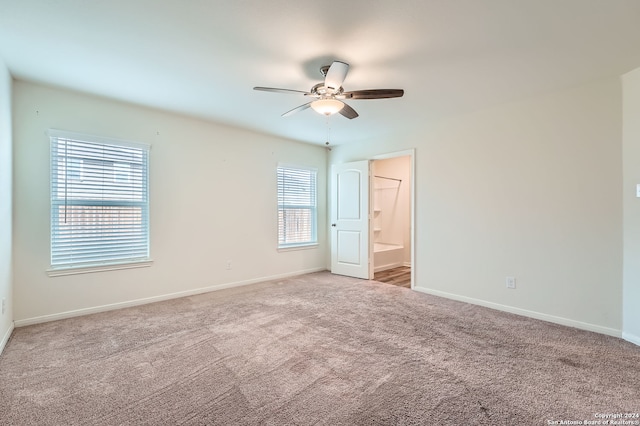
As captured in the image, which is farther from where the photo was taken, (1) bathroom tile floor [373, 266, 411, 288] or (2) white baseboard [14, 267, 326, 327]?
(1) bathroom tile floor [373, 266, 411, 288]

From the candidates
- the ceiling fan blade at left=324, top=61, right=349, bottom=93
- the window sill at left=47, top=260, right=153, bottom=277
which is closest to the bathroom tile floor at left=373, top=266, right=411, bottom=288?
the ceiling fan blade at left=324, top=61, right=349, bottom=93

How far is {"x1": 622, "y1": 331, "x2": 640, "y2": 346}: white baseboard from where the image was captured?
2514 mm

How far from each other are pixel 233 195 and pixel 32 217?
Answer: 221 cm

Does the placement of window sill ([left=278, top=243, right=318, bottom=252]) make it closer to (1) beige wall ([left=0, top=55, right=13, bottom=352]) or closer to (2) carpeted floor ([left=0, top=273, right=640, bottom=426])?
(2) carpeted floor ([left=0, top=273, right=640, bottom=426])

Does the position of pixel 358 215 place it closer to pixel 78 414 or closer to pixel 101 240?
pixel 101 240

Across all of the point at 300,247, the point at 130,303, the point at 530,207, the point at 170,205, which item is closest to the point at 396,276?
the point at 300,247

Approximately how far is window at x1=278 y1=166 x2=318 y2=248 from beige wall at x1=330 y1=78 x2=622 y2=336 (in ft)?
6.71

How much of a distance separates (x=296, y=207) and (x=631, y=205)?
4.20 metres

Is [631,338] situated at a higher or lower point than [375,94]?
lower

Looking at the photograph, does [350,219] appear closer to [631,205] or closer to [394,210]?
[394,210]

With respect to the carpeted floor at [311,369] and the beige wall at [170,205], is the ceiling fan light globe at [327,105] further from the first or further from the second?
the beige wall at [170,205]

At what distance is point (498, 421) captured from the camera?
1.58 meters

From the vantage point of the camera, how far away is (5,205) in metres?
2.56

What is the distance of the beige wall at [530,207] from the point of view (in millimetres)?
2775
